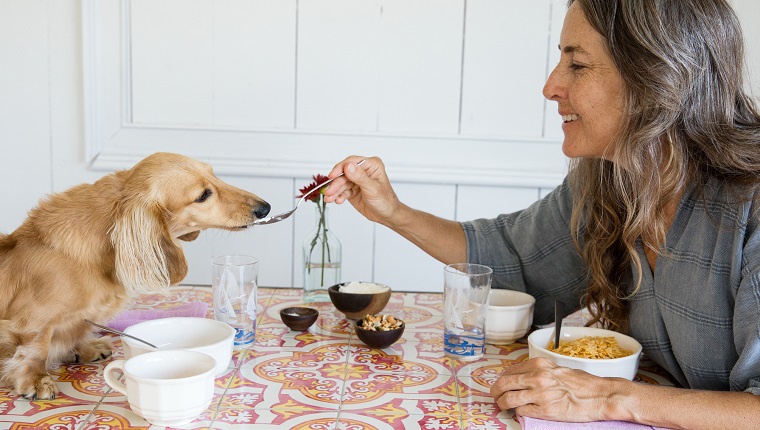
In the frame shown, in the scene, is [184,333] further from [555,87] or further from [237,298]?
[555,87]

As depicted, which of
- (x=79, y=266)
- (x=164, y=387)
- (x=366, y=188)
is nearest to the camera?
(x=164, y=387)

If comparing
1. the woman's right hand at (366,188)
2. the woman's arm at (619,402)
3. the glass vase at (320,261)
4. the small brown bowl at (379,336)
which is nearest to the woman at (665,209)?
the woman's arm at (619,402)

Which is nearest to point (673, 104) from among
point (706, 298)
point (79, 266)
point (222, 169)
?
point (706, 298)

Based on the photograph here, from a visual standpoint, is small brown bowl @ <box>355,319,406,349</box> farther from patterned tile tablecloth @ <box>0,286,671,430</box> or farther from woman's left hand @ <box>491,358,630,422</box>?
woman's left hand @ <box>491,358,630,422</box>

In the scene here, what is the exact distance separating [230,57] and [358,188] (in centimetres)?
119

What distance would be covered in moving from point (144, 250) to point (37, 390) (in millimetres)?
291

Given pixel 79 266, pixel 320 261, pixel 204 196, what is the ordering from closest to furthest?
pixel 79 266
pixel 204 196
pixel 320 261

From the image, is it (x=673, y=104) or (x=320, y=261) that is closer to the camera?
(x=673, y=104)

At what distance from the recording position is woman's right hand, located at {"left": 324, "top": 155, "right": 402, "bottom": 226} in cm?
171

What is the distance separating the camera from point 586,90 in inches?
58.5

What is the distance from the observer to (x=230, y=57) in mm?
2777

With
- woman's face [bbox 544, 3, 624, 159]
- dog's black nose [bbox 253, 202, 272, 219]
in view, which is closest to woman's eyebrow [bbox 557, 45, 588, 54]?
woman's face [bbox 544, 3, 624, 159]

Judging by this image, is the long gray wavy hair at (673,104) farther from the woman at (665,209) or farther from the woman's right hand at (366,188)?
the woman's right hand at (366,188)

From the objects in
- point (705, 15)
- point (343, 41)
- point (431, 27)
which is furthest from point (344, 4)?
point (705, 15)
